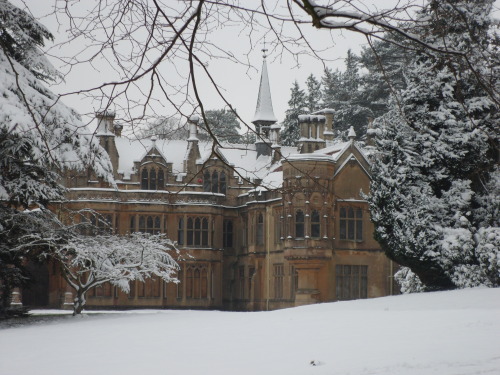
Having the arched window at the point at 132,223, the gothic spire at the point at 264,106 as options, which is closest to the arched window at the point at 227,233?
the arched window at the point at 132,223

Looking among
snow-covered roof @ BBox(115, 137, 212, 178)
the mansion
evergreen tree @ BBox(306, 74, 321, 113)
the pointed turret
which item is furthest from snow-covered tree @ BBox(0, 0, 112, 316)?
evergreen tree @ BBox(306, 74, 321, 113)

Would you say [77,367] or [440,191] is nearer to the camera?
[77,367]

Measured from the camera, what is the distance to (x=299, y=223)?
1248 inches

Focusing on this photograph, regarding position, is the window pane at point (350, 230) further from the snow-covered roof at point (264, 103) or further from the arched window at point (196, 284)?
the snow-covered roof at point (264, 103)

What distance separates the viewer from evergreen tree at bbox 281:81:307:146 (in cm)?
5228

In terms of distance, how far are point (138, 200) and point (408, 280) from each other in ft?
52.7

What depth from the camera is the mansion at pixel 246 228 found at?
31531mm

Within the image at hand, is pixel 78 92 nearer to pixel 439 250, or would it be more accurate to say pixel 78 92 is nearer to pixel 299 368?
pixel 299 368

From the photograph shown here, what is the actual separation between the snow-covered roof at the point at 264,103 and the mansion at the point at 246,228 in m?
3.36

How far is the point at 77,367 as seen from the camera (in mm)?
10617

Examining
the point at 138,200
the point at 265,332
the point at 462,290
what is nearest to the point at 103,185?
the point at 138,200

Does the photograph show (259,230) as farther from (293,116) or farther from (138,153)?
(293,116)

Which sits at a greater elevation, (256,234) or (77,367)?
(256,234)

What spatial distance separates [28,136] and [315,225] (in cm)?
1893
